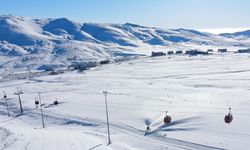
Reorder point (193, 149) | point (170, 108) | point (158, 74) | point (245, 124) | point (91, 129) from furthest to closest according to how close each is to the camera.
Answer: point (158, 74) → point (170, 108) → point (91, 129) → point (245, 124) → point (193, 149)

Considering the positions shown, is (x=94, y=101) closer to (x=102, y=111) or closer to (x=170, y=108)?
(x=102, y=111)

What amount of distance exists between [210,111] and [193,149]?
1688cm

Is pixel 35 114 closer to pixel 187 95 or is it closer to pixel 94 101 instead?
pixel 94 101

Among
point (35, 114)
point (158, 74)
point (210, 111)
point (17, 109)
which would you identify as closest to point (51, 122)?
point (35, 114)

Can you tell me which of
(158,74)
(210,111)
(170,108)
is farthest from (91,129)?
(158,74)

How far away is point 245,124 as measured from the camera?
46.0 meters

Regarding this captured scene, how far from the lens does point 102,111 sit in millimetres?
63875

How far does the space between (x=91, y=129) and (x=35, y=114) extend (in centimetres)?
2086

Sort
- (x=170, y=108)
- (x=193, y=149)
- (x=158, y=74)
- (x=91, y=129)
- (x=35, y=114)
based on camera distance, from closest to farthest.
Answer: (x=193, y=149) < (x=91, y=129) < (x=170, y=108) < (x=35, y=114) < (x=158, y=74)

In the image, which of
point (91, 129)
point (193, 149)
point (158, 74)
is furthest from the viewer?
point (158, 74)

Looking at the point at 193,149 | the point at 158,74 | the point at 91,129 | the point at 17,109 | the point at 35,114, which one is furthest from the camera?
the point at 158,74

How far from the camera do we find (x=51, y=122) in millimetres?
63312

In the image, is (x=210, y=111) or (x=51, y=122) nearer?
(x=210, y=111)

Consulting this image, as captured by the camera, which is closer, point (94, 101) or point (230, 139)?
point (230, 139)
